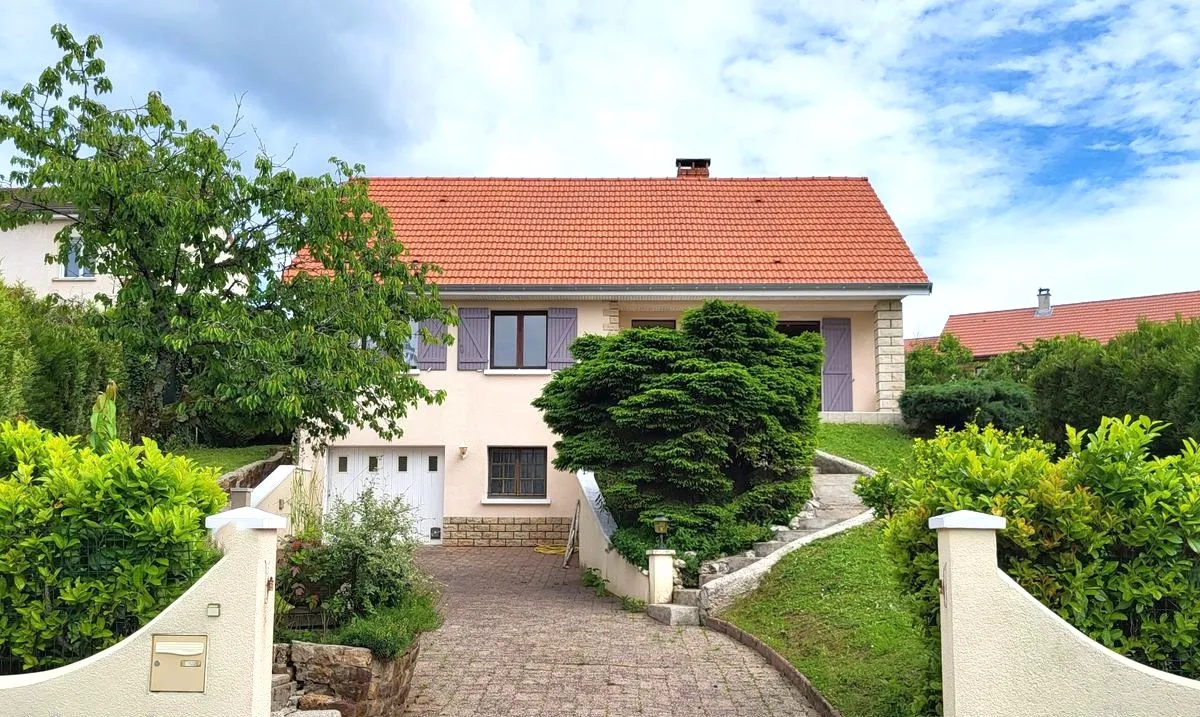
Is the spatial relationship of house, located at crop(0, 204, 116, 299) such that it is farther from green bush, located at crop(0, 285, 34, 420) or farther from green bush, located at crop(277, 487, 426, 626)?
green bush, located at crop(277, 487, 426, 626)

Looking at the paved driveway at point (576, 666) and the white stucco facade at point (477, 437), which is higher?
the white stucco facade at point (477, 437)

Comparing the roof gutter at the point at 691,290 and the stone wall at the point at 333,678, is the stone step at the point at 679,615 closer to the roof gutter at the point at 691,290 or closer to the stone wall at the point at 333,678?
the stone wall at the point at 333,678

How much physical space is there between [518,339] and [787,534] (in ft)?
26.1

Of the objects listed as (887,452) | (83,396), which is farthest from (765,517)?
(83,396)

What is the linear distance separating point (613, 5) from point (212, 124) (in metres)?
4.75

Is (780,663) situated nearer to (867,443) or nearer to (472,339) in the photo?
(867,443)

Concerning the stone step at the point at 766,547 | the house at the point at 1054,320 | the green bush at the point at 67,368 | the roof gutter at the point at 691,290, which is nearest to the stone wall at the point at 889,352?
the roof gutter at the point at 691,290

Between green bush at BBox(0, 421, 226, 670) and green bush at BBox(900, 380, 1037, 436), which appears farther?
green bush at BBox(900, 380, 1037, 436)

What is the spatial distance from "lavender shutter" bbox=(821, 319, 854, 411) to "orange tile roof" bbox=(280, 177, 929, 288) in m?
1.09

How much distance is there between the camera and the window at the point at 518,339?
18188mm

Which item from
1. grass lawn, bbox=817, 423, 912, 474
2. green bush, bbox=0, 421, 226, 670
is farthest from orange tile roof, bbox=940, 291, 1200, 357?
green bush, bbox=0, 421, 226, 670

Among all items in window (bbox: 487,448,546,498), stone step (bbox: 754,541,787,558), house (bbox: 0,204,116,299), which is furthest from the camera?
house (bbox: 0,204,116,299)

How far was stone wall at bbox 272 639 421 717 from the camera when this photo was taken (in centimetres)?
626

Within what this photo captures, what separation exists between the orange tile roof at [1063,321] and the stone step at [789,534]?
91.0 ft
